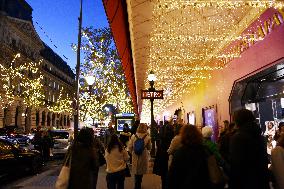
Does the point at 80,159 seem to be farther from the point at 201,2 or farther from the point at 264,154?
the point at 201,2

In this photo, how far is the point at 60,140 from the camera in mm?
21781

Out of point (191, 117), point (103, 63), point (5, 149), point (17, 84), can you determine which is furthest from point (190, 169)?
point (17, 84)

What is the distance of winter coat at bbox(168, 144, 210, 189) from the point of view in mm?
4395

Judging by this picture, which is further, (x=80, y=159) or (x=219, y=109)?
(x=219, y=109)

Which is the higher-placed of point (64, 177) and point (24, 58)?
point (24, 58)

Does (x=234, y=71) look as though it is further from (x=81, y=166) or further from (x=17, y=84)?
(x=17, y=84)

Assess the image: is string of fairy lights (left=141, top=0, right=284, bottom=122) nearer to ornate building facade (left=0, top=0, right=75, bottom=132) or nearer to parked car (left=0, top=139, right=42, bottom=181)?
parked car (left=0, top=139, right=42, bottom=181)

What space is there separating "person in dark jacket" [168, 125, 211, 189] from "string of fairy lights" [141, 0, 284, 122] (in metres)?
5.20

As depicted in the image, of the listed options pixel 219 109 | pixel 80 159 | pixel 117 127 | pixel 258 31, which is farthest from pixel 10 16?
pixel 80 159

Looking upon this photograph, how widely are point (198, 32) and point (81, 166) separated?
33.0 ft

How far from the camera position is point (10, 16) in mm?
49094

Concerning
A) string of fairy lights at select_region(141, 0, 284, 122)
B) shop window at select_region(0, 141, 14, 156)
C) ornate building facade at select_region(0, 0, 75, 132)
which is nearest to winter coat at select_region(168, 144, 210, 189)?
string of fairy lights at select_region(141, 0, 284, 122)

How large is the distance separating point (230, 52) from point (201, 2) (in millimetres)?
5889

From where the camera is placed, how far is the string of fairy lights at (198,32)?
10000mm
